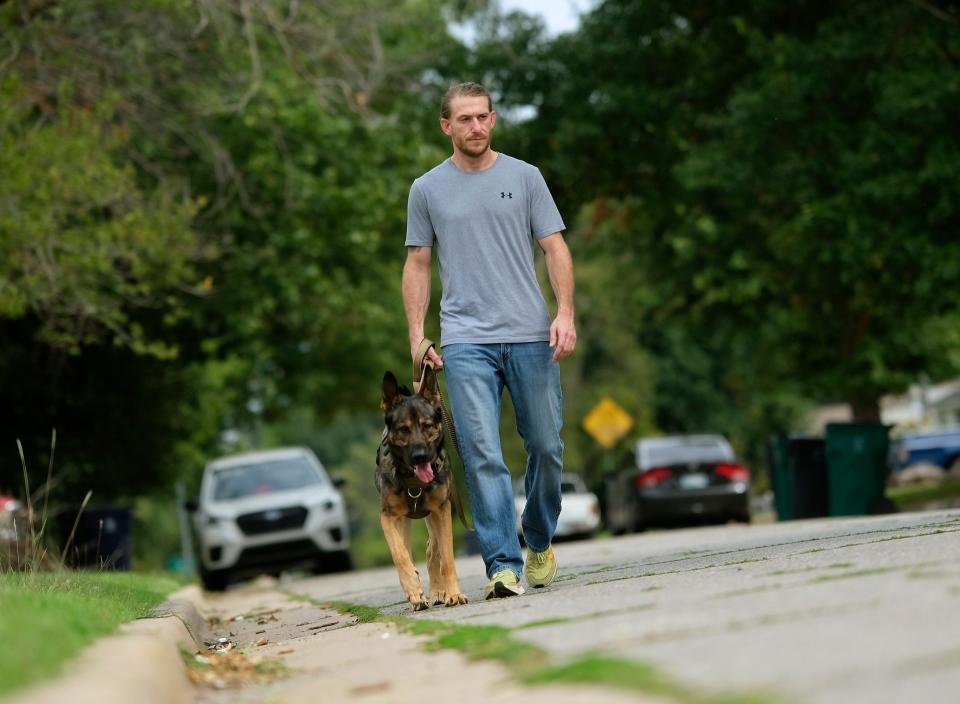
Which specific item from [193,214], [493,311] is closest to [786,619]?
[493,311]

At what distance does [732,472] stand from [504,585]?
18155mm

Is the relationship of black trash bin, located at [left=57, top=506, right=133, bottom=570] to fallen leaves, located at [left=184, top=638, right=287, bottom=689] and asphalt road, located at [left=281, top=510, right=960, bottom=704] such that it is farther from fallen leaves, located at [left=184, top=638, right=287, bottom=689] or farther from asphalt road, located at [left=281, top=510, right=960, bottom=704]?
fallen leaves, located at [left=184, top=638, right=287, bottom=689]

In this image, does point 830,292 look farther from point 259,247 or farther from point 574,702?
point 574,702

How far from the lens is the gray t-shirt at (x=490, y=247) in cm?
845

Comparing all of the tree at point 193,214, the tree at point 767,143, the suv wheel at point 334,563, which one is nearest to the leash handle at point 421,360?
the tree at point 193,214

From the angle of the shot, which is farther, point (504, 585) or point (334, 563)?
point (334, 563)

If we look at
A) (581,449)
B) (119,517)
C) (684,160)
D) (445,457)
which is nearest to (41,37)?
(119,517)

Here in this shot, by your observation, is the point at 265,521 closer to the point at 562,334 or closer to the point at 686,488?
the point at 686,488

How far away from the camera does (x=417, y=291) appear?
344 inches

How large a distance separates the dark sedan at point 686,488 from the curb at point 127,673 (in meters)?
18.9

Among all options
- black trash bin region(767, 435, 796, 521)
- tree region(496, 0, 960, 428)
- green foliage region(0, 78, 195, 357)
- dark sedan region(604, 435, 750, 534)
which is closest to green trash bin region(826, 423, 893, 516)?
black trash bin region(767, 435, 796, 521)

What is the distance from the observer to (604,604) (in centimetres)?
690

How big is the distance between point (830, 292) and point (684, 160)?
7450mm

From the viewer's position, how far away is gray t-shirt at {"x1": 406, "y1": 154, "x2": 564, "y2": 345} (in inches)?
333
